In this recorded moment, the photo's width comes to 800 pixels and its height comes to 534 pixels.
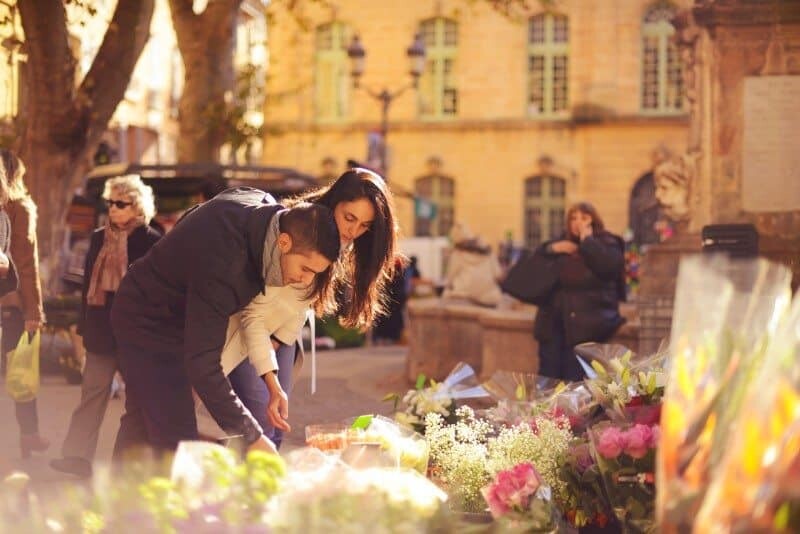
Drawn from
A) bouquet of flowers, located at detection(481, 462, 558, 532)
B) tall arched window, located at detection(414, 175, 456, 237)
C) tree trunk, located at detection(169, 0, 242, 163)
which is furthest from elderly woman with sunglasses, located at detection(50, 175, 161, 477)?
tall arched window, located at detection(414, 175, 456, 237)

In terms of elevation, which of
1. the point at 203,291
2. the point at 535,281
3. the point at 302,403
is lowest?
the point at 302,403

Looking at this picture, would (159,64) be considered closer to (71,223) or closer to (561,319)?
(71,223)

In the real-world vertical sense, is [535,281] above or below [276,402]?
below

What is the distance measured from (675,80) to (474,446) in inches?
1547

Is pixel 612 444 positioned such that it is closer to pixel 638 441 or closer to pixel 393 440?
pixel 638 441

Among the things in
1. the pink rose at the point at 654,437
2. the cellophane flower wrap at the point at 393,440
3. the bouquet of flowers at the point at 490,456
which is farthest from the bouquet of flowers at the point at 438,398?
the pink rose at the point at 654,437

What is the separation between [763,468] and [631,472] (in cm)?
241

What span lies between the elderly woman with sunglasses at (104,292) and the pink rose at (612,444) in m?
4.13

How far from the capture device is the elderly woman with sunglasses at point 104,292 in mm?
9133

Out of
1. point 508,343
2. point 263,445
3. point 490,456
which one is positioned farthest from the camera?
point 508,343

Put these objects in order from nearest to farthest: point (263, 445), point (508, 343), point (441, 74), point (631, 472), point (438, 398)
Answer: point (263, 445)
point (631, 472)
point (438, 398)
point (508, 343)
point (441, 74)

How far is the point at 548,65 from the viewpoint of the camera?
4584 cm

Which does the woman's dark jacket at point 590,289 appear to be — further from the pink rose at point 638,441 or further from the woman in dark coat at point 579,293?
the pink rose at point 638,441

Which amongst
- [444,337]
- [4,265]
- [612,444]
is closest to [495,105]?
[444,337]
